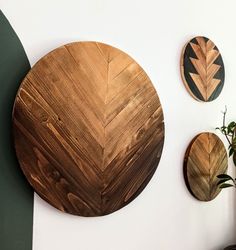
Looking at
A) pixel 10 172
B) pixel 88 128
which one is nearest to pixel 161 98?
pixel 88 128

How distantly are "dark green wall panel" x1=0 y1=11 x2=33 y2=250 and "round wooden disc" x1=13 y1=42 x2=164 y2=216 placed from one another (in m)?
0.04

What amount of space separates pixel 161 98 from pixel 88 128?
500 mm

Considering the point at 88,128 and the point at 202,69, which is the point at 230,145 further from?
the point at 88,128

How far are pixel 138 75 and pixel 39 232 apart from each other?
0.83m

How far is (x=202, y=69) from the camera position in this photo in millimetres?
1747

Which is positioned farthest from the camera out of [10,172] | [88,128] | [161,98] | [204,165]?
[204,165]

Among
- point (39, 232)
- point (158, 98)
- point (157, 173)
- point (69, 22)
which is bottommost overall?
point (39, 232)

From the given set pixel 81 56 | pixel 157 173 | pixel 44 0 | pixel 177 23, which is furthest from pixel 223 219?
pixel 44 0

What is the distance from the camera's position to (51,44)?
1225mm

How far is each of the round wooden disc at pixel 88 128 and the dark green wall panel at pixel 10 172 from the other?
1.6 inches

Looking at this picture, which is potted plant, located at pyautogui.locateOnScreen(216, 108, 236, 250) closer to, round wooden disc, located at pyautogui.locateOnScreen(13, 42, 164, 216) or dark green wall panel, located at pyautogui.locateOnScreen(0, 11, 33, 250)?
round wooden disc, located at pyautogui.locateOnScreen(13, 42, 164, 216)

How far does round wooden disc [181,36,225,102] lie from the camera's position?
1.68 meters

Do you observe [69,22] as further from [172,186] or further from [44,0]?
[172,186]

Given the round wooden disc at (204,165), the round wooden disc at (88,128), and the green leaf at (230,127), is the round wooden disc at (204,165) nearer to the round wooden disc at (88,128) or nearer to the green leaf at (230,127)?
the green leaf at (230,127)
